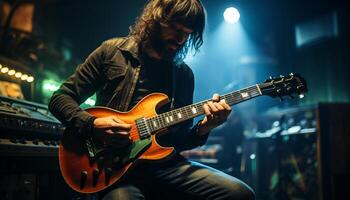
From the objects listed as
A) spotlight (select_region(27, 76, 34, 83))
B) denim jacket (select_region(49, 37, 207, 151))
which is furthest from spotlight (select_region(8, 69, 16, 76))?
denim jacket (select_region(49, 37, 207, 151))

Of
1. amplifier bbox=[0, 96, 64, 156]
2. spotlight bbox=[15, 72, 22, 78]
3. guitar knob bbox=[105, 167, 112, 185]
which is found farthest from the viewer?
spotlight bbox=[15, 72, 22, 78]

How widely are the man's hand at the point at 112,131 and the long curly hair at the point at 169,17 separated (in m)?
0.76

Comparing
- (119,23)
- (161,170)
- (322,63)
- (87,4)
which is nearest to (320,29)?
(322,63)

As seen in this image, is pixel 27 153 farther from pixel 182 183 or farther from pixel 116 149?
pixel 182 183

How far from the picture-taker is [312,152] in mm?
5770

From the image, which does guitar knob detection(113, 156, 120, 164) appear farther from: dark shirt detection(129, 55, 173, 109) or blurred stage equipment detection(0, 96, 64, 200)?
blurred stage equipment detection(0, 96, 64, 200)

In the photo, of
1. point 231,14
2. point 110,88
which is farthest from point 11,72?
point 231,14

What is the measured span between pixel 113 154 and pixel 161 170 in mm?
345

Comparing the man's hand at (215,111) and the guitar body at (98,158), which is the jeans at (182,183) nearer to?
the guitar body at (98,158)

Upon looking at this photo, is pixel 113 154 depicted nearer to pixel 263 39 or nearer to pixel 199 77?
pixel 199 77

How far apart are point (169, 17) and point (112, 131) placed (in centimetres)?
101

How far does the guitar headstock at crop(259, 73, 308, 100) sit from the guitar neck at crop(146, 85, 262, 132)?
0.07 m

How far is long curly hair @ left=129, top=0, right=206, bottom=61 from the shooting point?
2.78 metres

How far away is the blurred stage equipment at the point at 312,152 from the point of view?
18.0ft
